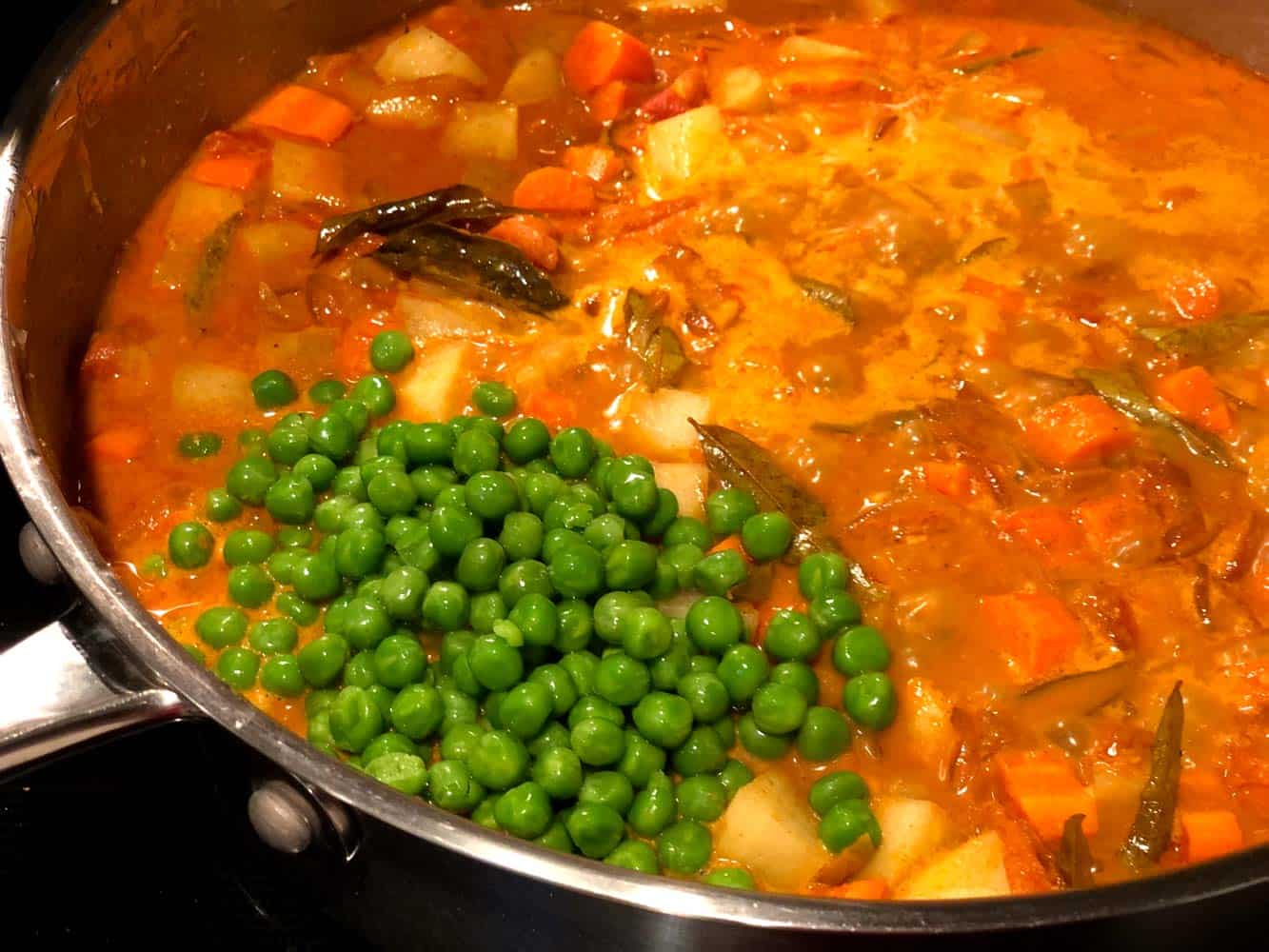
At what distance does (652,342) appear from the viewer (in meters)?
3.05

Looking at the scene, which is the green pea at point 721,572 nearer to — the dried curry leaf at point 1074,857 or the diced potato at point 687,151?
the dried curry leaf at point 1074,857

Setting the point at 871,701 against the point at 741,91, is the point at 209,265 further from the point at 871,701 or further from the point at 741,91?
the point at 871,701

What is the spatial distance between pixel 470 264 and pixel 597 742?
4.73 ft

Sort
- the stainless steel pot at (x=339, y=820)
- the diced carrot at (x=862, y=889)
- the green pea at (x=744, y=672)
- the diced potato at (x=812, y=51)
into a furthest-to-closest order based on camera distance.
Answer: the diced potato at (x=812, y=51)
the green pea at (x=744, y=672)
the diced carrot at (x=862, y=889)
the stainless steel pot at (x=339, y=820)

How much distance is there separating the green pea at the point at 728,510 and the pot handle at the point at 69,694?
1292 millimetres

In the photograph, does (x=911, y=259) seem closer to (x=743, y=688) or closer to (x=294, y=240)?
(x=743, y=688)

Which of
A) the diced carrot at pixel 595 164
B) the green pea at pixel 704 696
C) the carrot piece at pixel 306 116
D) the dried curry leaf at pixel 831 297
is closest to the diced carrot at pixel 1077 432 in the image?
the dried curry leaf at pixel 831 297

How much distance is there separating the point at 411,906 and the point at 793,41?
3.00m

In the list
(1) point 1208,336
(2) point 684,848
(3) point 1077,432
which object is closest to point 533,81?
(3) point 1077,432

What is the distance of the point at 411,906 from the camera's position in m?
1.90

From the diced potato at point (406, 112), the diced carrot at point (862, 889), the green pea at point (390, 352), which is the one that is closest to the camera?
the diced carrot at point (862, 889)

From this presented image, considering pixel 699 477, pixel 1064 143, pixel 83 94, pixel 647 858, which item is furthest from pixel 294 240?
pixel 1064 143

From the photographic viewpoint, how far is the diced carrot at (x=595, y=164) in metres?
3.46

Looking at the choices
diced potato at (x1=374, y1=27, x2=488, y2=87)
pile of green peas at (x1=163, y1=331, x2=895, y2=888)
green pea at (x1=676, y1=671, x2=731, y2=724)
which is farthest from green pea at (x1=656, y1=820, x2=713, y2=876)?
diced potato at (x1=374, y1=27, x2=488, y2=87)
